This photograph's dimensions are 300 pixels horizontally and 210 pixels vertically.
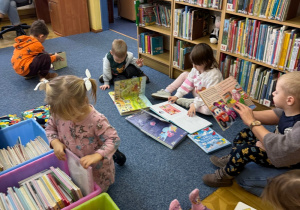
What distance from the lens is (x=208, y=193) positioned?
1.59 m

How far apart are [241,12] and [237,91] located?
66cm

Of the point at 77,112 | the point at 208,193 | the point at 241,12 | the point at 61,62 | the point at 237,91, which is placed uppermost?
the point at 241,12

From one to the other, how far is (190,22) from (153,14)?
2.06 feet

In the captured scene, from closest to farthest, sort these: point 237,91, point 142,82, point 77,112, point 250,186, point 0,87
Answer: point 77,112 < point 250,186 < point 237,91 < point 142,82 < point 0,87

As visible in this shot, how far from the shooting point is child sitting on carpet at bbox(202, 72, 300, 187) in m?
1.24

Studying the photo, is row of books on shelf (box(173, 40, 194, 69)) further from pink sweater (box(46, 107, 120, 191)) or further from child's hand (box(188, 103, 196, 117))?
pink sweater (box(46, 107, 120, 191))

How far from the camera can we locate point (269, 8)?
1954 mm

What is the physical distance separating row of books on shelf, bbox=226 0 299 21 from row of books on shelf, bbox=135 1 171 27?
0.92m

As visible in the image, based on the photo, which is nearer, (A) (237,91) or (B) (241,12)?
(A) (237,91)

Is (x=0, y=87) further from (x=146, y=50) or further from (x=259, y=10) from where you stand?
(x=259, y=10)

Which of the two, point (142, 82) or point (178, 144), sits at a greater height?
point (142, 82)

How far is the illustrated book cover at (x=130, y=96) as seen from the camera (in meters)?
2.33

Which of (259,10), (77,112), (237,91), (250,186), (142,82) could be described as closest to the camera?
(77,112)

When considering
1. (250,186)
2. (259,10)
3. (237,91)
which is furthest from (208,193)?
(259,10)
